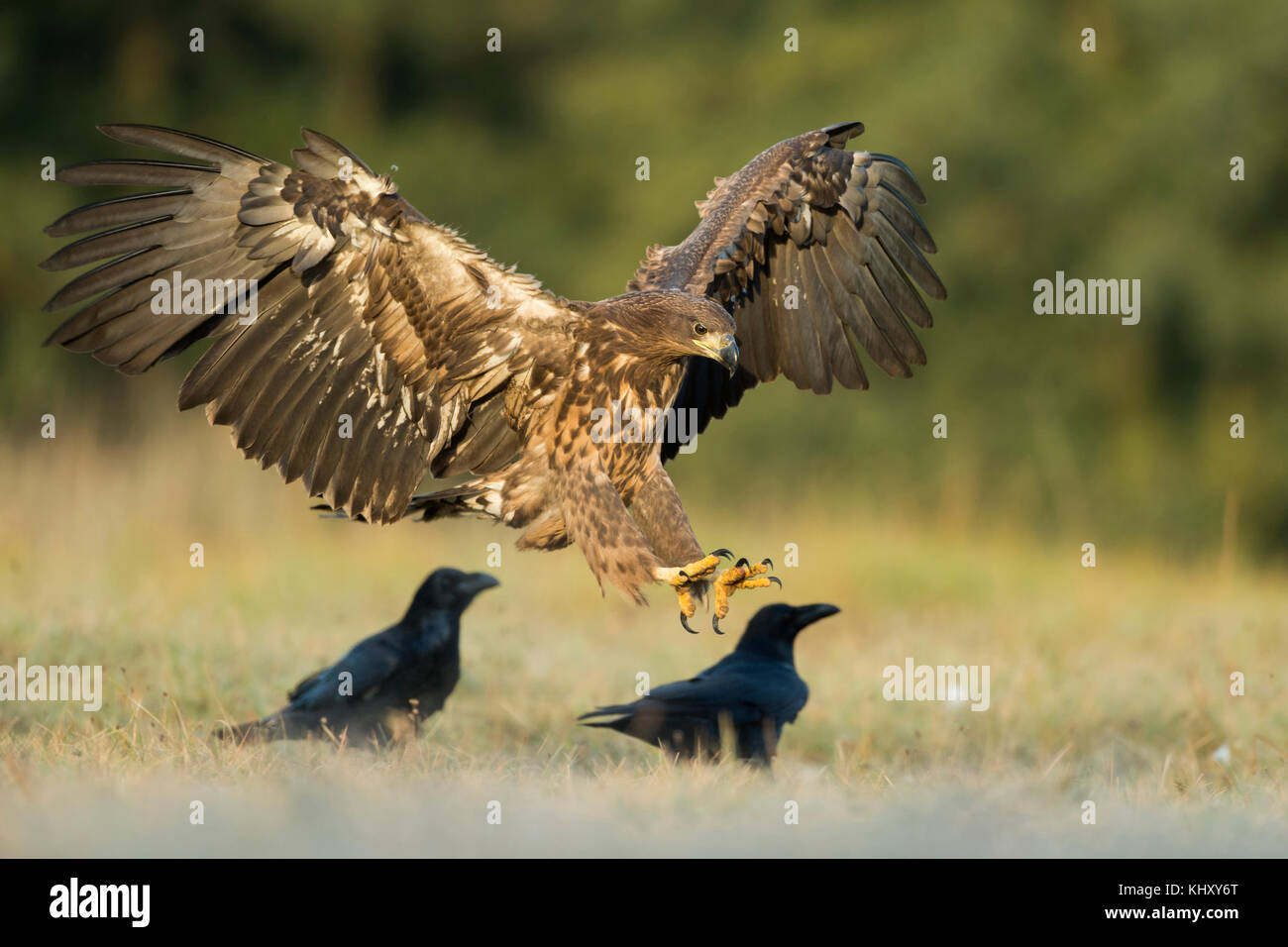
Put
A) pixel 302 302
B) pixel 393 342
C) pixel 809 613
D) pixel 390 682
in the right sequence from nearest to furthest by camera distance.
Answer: pixel 302 302 → pixel 393 342 → pixel 390 682 → pixel 809 613

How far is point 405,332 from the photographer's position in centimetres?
505

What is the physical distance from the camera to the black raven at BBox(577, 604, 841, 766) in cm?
548

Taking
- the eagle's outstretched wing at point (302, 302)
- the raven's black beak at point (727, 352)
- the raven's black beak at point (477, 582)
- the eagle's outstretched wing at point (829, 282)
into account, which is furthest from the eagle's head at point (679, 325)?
the raven's black beak at point (477, 582)

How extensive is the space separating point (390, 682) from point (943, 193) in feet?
37.3

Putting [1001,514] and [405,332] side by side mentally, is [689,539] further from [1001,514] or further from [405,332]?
[1001,514]

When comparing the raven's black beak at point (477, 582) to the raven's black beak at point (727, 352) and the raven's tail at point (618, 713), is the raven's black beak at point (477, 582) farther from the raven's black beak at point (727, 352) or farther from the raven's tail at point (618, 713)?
the raven's black beak at point (727, 352)

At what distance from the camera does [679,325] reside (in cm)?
484

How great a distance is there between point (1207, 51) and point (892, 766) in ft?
38.7

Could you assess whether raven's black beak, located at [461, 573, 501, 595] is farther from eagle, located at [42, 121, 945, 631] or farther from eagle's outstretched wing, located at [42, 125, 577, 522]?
eagle's outstretched wing, located at [42, 125, 577, 522]

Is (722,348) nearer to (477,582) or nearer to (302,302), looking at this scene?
(302,302)

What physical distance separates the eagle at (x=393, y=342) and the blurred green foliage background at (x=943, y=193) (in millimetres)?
7616

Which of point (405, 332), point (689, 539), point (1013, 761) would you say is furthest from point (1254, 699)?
point (405, 332)

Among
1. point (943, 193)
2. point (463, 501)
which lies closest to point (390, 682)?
point (463, 501)

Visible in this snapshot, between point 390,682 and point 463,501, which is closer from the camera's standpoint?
point 463,501
